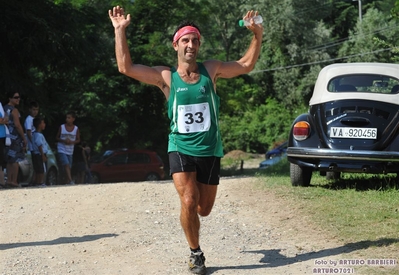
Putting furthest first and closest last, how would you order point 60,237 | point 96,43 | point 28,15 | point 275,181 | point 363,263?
point 96,43 < point 28,15 < point 275,181 < point 60,237 < point 363,263

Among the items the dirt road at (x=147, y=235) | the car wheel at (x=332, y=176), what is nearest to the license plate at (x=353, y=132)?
the dirt road at (x=147, y=235)

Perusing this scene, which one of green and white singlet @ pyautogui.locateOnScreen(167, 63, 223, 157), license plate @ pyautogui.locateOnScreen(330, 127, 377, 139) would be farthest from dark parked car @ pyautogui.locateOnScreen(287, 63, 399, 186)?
green and white singlet @ pyautogui.locateOnScreen(167, 63, 223, 157)

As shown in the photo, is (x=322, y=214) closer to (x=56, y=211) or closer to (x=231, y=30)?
(x=56, y=211)

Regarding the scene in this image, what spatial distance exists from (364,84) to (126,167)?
56.8ft

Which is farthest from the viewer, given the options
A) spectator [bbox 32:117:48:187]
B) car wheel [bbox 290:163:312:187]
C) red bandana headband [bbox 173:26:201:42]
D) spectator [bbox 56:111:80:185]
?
spectator [bbox 56:111:80:185]

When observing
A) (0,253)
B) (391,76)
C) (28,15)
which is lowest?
(0,253)

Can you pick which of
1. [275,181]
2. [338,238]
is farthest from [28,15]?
[338,238]

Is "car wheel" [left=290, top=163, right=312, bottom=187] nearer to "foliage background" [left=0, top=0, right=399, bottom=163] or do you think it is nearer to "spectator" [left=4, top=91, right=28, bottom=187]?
"foliage background" [left=0, top=0, right=399, bottom=163]

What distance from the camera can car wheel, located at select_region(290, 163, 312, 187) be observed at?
38.8 ft

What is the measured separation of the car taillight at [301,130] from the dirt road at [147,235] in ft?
3.30

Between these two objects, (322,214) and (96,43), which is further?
(96,43)

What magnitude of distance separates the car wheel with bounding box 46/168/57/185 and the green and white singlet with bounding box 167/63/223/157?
1252cm

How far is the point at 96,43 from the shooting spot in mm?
25688

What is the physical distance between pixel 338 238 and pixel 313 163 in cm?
296
